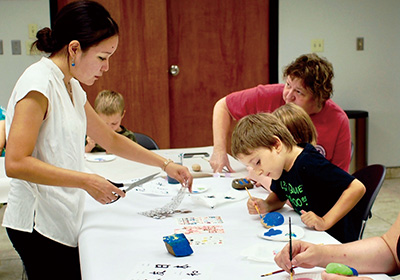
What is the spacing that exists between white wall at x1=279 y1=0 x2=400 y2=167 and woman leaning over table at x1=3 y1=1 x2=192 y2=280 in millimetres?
3468

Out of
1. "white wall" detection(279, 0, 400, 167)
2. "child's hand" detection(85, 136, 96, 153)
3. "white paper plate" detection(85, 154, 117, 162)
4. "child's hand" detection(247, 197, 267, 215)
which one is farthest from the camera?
"white wall" detection(279, 0, 400, 167)

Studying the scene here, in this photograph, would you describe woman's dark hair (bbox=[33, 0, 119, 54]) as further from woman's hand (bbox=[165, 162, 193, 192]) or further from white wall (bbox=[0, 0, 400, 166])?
white wall (bbox=[0, 0, 400, 166])

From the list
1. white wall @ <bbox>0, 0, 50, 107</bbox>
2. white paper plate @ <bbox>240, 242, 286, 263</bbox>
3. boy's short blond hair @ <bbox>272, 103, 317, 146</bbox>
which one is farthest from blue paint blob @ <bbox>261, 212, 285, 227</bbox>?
white wall @ <bbox>0, 0, 50, 107</bbox>

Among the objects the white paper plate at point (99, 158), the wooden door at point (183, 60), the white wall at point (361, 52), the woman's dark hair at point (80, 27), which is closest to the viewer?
the woman's dark hair at point (80, 27)

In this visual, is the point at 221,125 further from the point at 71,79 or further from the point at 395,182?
the point at 395,182

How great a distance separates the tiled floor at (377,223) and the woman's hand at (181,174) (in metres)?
1.54

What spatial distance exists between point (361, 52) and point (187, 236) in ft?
13.1

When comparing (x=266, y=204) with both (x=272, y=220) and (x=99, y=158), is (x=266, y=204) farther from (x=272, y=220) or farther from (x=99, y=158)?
(x=99, y=158)

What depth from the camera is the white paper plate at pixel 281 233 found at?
4.89ft

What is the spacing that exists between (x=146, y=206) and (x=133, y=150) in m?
0.26

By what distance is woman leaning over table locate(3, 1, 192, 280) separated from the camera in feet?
4.72

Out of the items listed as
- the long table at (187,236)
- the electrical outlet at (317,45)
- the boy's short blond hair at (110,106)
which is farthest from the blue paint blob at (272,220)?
the electrical outlet at (317,45)

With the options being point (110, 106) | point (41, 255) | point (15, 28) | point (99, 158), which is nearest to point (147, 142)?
point (110, 106)

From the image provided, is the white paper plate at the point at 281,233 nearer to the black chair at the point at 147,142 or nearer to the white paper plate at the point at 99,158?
the white paper plate at the point at 99,158
